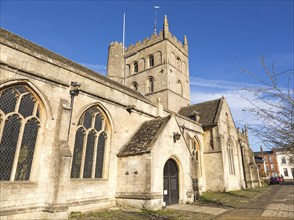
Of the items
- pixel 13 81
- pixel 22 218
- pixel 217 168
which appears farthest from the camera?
pixel 217 168

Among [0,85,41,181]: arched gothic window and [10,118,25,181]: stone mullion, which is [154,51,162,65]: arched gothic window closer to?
[0,85,41,181]: arched gothic window

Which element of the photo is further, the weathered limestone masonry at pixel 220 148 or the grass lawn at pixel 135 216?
the weathered limestone masonry at pixel 220 148

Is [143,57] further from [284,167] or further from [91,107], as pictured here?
[284,167]

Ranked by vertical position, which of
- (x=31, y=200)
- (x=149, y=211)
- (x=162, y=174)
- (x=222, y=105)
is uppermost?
(x=222, y=105)

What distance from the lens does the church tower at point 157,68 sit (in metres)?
29.9

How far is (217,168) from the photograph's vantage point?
21.1 metres

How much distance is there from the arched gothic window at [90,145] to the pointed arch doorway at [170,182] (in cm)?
399

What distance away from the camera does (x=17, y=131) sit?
28.3 feet

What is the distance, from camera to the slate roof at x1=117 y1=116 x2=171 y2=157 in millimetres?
11751

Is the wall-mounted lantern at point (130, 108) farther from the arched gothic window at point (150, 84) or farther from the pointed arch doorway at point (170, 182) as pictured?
the arched gothic window at point (150, 84)

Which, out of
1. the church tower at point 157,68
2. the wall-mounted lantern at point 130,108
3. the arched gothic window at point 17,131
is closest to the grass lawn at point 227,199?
the wall-mounted lantern at point 130,108

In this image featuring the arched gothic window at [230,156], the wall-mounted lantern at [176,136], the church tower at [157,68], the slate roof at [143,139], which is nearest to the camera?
the slate roof at [143,139]

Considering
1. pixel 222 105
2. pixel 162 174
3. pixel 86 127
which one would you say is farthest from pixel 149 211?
pixel 222 105

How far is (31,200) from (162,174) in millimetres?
6577
